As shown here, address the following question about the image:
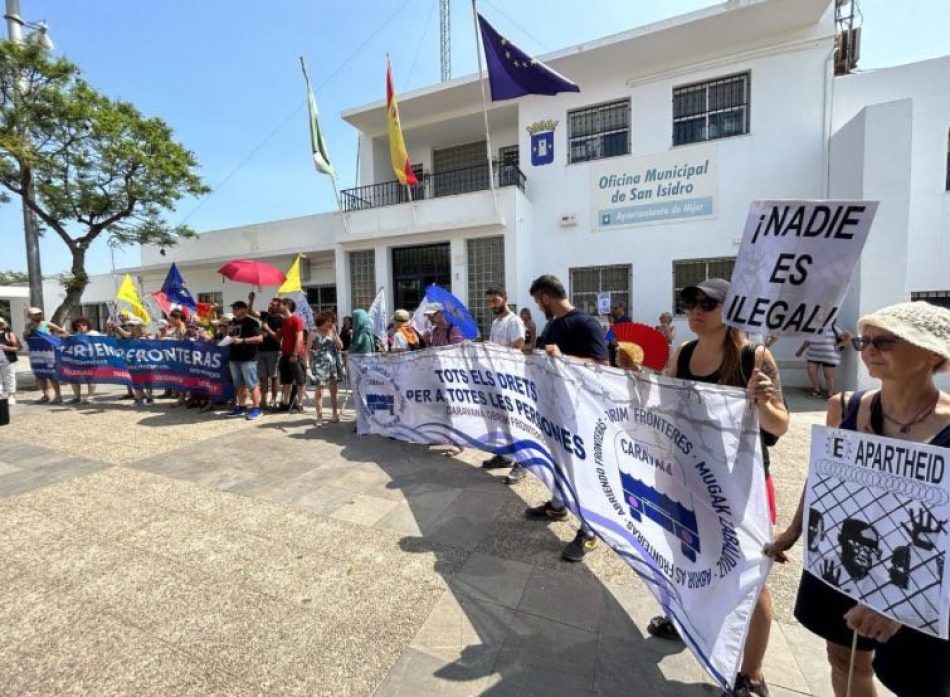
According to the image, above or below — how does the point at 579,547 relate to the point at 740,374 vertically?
below

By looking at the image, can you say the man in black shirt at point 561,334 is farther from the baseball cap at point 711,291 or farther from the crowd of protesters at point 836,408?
the baseball cap at point 711,291

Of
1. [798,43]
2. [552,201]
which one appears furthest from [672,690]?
[798,43]

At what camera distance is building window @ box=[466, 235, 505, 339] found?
11438 mm

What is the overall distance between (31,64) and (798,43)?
58.2ft

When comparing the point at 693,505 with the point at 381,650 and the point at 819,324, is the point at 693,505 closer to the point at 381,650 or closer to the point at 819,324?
the point at 819,324

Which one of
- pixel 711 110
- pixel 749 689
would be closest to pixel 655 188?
pixel 711 110

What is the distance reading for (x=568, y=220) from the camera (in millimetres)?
11109

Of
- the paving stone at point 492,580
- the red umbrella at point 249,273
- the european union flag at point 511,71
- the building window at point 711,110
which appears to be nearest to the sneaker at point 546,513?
the paving stone at point 492,580

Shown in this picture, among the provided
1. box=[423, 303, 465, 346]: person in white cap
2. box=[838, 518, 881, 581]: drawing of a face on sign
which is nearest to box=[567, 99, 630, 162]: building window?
box=[423, 303, 465, 346]: person in white cap

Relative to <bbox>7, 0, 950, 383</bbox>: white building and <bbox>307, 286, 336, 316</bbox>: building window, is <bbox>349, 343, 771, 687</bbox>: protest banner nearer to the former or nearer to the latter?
<bbox>7, 0, 950, 383</bbox>: white building

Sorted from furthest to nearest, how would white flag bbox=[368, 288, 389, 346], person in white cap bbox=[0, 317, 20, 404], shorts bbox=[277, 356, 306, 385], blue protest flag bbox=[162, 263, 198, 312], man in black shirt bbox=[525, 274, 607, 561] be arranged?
blue protest flag bbox=[162, 263, 198, 312], white flag bbox=[368, 288, 389, 346], person in white cap bbox=[0, 317, 20, 404], shorts bbox=[277, 356, 306, 385], man in black shirt bbox=[525, 274, 607, 561]

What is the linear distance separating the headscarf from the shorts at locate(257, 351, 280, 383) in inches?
67.2

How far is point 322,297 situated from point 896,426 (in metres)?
15.7

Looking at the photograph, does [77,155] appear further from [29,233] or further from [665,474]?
[665,474]
